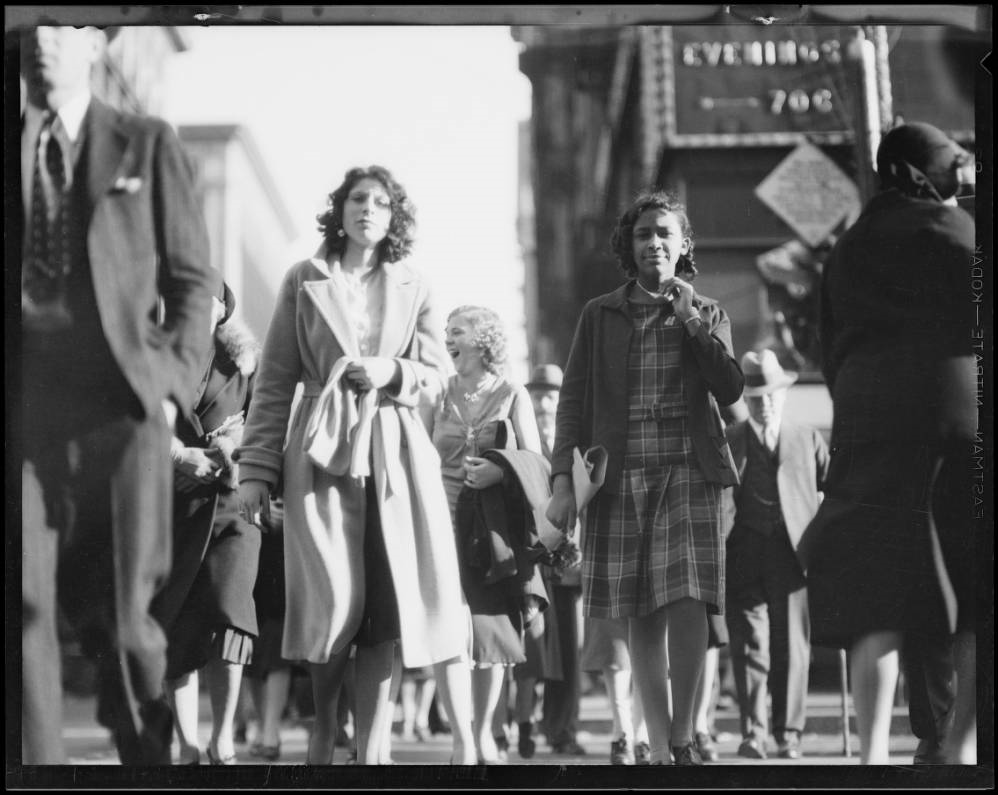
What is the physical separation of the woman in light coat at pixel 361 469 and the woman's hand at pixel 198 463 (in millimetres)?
334

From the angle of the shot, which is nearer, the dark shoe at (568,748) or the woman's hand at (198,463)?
the woman's hand at (198,463)

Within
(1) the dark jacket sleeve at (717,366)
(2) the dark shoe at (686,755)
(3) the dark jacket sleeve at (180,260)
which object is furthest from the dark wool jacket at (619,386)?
(3) the dark jacket sleeve at (180,260)

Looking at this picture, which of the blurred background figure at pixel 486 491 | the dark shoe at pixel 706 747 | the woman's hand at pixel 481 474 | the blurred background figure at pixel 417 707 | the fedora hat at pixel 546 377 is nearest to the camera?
the dark shoe at pixel 706 747

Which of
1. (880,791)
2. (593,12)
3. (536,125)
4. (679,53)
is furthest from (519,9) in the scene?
(880,791)

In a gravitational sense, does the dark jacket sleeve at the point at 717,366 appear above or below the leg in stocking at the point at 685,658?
above

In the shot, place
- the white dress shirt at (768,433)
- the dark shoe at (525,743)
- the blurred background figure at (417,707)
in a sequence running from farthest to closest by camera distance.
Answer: the blurred background figure at (417,707), the dark shoe at (525,743), the white dress shirt at (768,433)

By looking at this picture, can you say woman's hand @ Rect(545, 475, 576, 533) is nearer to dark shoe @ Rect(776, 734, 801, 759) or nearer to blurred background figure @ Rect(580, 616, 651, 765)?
blurred background figure @ Rect(580, 616, 651, 765)

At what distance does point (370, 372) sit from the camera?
5789mm

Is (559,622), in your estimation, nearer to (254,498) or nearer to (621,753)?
(621,753)

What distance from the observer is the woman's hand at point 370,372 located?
19.0 feet

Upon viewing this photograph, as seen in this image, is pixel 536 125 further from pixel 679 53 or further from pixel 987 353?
pixel 987 353

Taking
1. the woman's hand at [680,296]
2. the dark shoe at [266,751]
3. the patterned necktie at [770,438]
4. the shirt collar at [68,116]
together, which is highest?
the shirt collar at [68,116]

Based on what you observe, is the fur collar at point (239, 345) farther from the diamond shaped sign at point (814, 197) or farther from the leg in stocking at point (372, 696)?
the diamond shaped sign at point (814, 197)

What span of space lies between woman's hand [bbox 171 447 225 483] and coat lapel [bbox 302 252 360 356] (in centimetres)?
74
